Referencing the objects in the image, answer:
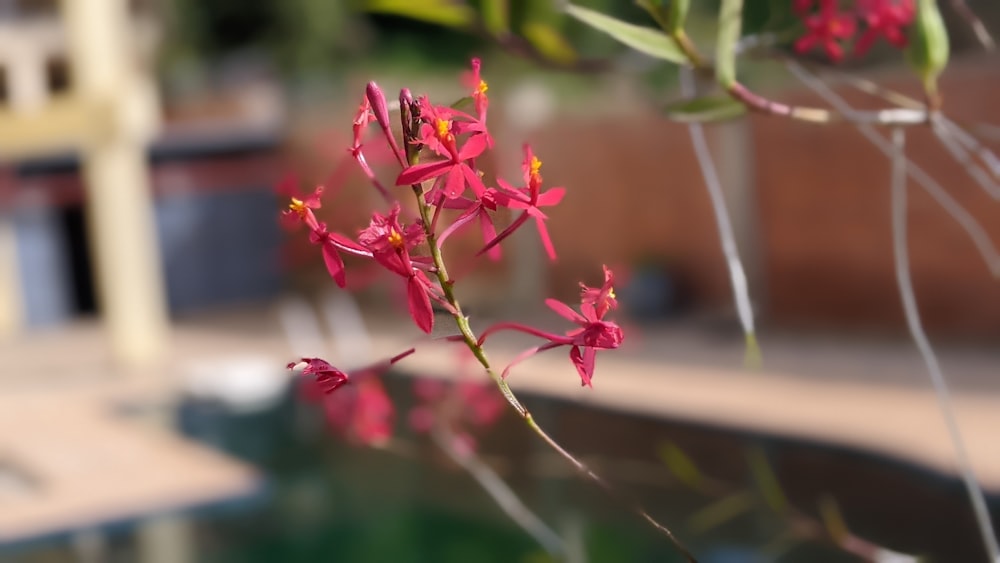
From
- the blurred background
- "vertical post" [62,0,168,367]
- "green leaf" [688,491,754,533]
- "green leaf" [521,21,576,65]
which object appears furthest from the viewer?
"vertical post" [62,0,168,367]

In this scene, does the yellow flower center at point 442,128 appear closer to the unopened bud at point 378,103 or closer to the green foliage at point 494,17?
the unopened bud at point 378,103

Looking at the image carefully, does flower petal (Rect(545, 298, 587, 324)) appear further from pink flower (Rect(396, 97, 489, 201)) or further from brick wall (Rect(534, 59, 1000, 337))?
brick wall (Rect(534, 59, 1000, 337))

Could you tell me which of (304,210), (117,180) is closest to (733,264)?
(304,210)

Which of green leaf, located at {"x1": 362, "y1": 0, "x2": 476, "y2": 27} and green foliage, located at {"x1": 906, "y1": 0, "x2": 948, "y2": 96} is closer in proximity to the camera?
green foliage, located at {"x1": 906, "y1": 0, "x2": 948, "y2": 96}

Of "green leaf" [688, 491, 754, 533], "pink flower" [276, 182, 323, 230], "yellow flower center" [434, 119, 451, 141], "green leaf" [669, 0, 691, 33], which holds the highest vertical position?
"green leaf" [669, 0, 691, 33]

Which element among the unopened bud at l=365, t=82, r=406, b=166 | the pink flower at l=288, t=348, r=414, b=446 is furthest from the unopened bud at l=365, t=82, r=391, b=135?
the pink flower at l=288, t=348, r=414, b=446

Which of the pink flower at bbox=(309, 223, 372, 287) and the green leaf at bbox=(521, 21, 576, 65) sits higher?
the green leaf at bbox=(521, 21, 576, 65)

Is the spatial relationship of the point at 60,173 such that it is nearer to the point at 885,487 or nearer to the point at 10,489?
the point at 10,489

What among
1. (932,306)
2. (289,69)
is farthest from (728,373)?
(289,69)
